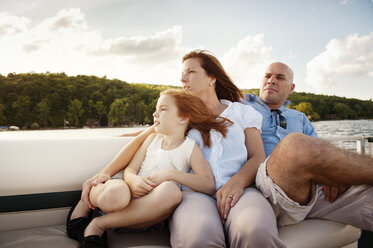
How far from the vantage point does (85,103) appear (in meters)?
25.6

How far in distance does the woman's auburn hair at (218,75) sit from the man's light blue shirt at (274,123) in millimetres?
136

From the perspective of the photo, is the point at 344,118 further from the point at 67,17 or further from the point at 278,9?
the point at 67,17

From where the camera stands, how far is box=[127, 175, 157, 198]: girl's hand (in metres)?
1.36

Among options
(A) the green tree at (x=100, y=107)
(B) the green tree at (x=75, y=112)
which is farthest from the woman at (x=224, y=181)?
(B) the green tree at (x=75, y=112)

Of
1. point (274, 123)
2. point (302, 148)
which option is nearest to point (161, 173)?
point (302, 148)

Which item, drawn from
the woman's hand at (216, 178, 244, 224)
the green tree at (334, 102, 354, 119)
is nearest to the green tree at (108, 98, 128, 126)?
the green tree at (334, 102, 354, 119)

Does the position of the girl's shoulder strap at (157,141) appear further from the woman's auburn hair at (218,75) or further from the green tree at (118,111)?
the green tree at (118,111)

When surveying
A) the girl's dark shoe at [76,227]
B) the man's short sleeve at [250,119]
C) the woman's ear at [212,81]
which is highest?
the woman's ear at [212,81]

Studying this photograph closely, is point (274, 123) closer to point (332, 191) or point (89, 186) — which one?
point (332, 191)

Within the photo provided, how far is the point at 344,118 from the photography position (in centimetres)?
1861

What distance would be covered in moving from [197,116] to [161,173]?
1.62ft

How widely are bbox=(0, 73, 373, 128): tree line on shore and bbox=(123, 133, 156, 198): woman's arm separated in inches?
667

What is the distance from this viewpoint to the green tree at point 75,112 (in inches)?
974

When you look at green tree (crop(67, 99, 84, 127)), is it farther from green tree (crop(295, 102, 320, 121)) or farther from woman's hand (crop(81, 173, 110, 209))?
woman's hand (crop(81, 173, 110, 209))
